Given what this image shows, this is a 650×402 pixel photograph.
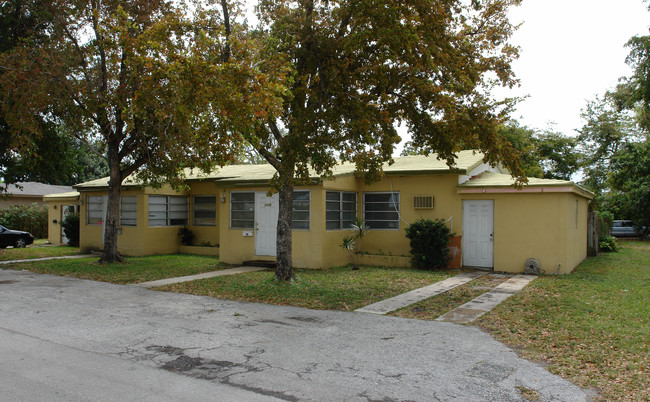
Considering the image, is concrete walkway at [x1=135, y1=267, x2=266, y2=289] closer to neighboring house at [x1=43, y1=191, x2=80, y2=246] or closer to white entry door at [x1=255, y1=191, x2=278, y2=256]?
white entry door at [x1=255, y1=191, x2=278, y2=256]

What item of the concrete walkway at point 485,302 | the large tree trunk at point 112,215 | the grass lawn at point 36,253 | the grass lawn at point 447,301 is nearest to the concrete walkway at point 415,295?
the grass lawn at point 447,301

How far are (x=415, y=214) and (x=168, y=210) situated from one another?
1012 centimetres

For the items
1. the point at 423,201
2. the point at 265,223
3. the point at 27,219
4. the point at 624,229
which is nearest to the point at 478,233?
the point at 423,201

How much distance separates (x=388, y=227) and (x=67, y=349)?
35.9 ft

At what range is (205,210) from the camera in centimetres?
1959

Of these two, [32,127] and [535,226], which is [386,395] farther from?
[32,127]

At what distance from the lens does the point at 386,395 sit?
475 centimetres

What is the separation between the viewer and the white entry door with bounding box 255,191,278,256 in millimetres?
15086

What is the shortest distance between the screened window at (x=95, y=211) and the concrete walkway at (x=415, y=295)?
14.5 m

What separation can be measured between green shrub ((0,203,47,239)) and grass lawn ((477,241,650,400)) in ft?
88.8

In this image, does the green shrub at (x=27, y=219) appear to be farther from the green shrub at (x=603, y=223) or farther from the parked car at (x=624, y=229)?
the parked car at (x=624, y=229)

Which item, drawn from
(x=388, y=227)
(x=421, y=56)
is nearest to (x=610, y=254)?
(x=388, y=227)

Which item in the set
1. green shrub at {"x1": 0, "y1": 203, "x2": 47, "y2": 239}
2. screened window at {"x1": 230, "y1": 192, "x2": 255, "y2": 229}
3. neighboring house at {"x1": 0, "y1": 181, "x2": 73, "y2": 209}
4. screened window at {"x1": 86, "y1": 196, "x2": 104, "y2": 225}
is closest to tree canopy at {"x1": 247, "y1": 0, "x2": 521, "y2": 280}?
screened window at {"x1": 230, "y1": 192, "x2": 255, "y2": 229}

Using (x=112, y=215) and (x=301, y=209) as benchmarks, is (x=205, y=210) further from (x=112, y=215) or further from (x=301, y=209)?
(x=301, y=209)
